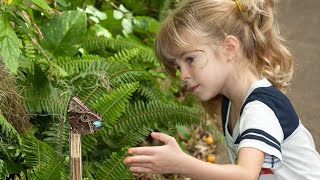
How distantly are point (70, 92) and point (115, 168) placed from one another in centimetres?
71

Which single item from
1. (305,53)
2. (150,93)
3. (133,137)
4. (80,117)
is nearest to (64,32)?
(150,93)

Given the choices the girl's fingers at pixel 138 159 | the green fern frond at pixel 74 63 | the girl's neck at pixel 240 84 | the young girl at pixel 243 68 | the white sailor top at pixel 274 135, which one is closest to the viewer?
the girl's fingers at pixel 138 159

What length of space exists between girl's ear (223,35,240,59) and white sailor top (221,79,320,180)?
164mm

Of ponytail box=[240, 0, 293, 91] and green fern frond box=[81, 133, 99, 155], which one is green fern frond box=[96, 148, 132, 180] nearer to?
green fern frond box=[81, 133, 99, 155]

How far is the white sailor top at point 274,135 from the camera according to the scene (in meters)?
2.84

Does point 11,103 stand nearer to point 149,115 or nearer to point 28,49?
point 28,49

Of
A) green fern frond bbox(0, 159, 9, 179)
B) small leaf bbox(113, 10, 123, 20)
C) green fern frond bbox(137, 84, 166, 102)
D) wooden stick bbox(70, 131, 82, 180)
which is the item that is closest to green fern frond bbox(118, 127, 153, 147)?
green fern frond bbox(137, 84, 166, 102)

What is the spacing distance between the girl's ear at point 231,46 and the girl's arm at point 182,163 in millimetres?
540

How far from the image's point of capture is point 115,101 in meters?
3.78

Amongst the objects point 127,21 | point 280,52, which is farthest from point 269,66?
point 127,21

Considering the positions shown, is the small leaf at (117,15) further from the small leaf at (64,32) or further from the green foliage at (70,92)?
the small leaf at (64,32)

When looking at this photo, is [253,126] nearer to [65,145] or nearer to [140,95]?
[65,145]

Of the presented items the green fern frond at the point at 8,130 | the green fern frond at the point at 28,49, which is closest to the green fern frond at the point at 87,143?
the green fern frond at the point at 8,130

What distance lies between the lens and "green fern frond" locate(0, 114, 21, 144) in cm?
337
